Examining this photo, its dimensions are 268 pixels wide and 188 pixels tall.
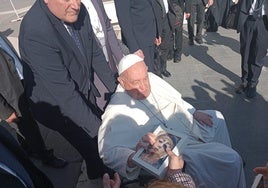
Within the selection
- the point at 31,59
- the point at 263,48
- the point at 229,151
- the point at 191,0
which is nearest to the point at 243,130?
the point at 263,48

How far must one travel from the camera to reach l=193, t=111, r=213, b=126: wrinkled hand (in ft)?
8.49

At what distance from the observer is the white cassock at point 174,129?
225 centimetres

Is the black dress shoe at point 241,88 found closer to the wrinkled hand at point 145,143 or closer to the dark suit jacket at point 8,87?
the wrinkled hand at point 145,143

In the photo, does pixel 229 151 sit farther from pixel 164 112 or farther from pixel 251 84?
pixel 251 84

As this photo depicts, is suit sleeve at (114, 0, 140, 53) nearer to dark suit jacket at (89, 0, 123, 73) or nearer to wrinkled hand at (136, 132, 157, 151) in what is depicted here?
dark suit jacket at (89, 0, 123, 73)

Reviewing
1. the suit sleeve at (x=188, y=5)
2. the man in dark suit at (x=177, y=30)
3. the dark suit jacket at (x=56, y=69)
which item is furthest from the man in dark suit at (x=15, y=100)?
the suit sleeve at (x=188, y=5)

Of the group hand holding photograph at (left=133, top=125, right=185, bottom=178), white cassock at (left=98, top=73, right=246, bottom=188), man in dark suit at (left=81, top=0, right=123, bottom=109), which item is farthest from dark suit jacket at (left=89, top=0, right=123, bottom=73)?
hand holding photograph at (left=133, top=125, right=185, bottom=178)

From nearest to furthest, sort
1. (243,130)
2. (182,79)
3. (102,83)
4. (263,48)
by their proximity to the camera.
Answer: (102,83) → (243,130) → (263,48) → (182,79)

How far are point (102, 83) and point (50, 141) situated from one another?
51.6 inches

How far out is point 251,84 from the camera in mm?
4129

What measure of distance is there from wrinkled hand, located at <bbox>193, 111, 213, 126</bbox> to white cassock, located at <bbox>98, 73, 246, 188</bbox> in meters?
0.03

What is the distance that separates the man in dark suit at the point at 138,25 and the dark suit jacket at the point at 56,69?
949 millimetres

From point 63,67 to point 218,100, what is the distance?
Result: 258cm

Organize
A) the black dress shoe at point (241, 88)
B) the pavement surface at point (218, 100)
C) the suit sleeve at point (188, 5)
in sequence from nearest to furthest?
the pavement surface at point (218, 100) < the black dress shoe at point (241, 88) < the suit sleeve at point (188, 5)
